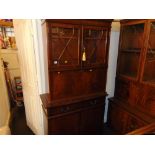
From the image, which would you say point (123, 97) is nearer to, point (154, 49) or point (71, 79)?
point (154, 49)

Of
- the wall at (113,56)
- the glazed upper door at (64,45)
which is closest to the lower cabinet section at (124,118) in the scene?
the wall at (113,56)

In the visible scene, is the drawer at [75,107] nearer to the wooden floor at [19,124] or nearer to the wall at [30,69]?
the wall at [30,69]

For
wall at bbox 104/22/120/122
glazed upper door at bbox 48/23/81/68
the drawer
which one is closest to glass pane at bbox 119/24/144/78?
wall at bbox 104/22/120/122

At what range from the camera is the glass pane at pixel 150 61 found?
1842mm

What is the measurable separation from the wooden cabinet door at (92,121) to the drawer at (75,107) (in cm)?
8

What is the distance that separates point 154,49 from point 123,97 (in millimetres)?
906

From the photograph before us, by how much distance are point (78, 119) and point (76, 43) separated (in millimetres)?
1069

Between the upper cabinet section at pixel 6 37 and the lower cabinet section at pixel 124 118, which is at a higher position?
the upper cabinet section at pixel 6 37

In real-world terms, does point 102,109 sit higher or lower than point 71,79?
lower

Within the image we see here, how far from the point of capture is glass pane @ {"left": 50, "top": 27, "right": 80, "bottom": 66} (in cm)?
155

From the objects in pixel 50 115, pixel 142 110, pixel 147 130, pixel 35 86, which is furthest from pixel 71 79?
pixel 142 110

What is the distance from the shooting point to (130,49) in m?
2.19
